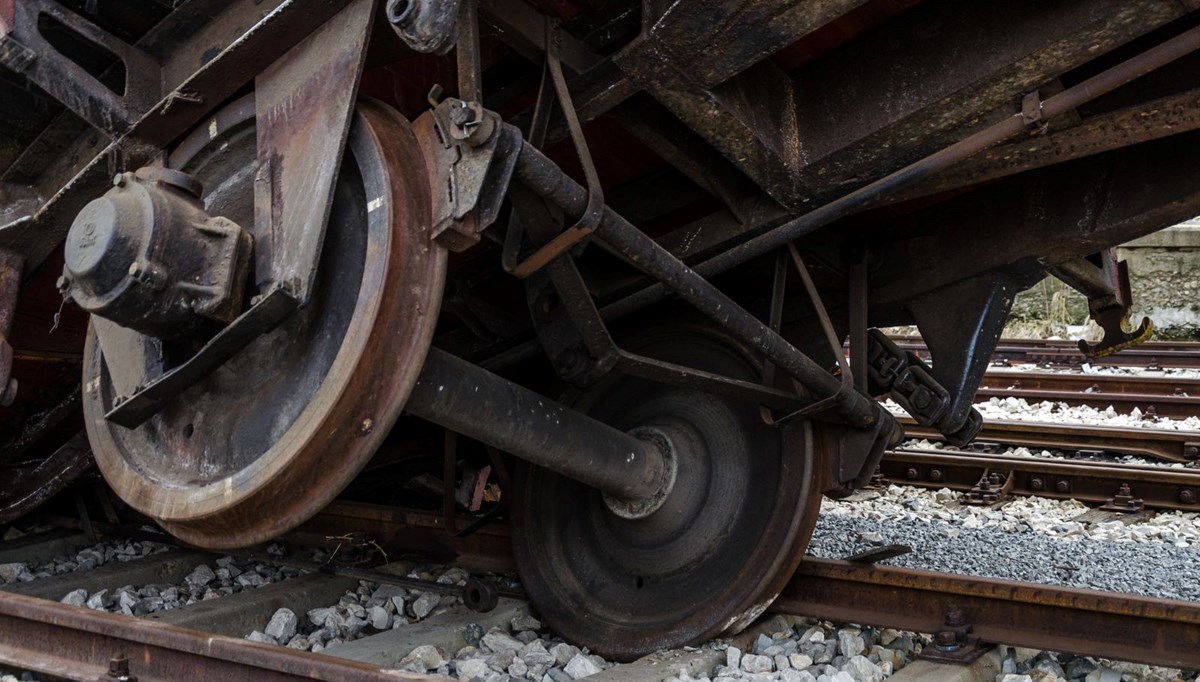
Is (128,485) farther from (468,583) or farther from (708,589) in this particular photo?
(708,589)

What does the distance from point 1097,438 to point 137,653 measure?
555 centimetres

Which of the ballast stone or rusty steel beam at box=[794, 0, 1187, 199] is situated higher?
rusty steel beam at box=[794, 0, 1187, 199]

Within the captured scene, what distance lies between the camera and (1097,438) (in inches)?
247

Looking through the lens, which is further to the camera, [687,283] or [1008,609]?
[1008,609]

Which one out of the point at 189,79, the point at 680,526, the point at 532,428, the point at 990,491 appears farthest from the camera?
the point at 990,491

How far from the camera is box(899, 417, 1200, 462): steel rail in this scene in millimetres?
5977

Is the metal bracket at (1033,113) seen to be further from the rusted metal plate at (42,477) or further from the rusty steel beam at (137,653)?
the rusted metal plate at (42,477)

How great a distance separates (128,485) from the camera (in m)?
2.65

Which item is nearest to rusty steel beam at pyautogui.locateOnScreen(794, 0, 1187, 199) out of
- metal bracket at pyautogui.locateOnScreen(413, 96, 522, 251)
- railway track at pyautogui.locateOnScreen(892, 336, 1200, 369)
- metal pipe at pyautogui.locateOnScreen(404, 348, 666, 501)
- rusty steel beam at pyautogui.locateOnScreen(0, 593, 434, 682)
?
metal pipe at pyautogui.locateOnScreen(404, 348, 666, 501)

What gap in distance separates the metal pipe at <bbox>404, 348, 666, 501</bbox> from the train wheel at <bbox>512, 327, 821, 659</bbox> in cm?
19

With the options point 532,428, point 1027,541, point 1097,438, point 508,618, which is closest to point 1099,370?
point 1097,438

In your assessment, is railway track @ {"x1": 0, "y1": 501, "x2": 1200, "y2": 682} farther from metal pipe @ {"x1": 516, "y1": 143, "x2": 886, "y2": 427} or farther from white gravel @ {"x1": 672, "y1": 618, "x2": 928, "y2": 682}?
metal pipe @ {"x1": 516, "y1": 143, "x2": 886, "y2": 427}

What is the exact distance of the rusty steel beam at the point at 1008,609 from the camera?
2.81m

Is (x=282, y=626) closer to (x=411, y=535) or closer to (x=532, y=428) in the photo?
(x=411, y=535)
